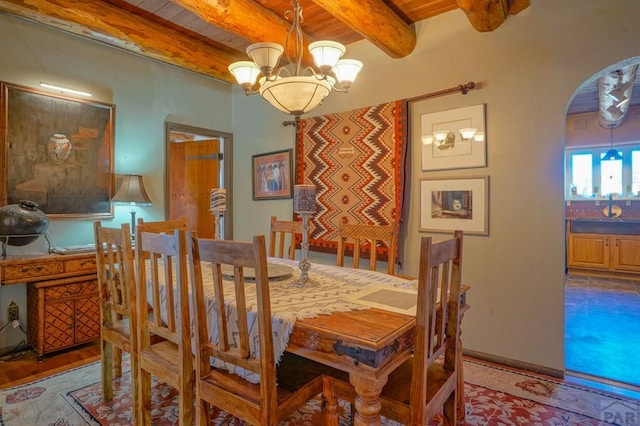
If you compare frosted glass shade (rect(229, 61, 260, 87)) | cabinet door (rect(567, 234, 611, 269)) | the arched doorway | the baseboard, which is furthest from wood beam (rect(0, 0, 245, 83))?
cabinet door (rect(567, 234, 611, 269))

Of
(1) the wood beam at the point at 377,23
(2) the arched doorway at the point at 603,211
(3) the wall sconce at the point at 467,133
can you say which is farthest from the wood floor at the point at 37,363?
(2) the arched doorway at the point at 603,211

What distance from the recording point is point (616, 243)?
5637mm

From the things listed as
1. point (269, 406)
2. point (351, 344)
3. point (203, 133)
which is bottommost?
point (269, 406)

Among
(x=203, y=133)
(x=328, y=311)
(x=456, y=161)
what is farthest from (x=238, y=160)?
(x=328, y=311)

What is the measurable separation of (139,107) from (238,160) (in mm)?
1257

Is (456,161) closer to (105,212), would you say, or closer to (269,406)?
(269,406)

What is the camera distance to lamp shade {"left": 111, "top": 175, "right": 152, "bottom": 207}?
3260 millimetres

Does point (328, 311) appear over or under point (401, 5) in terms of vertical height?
under

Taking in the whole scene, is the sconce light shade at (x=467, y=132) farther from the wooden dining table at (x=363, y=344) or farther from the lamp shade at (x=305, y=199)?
the wooden dining table at (x=363, y=344)

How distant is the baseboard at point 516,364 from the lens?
241 centimetres

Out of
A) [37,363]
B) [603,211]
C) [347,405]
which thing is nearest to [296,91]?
[347,405]

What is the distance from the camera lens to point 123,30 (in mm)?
2969

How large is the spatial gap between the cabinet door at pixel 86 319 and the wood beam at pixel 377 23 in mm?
2875

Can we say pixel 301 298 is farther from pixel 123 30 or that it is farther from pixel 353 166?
pixel 123 30
